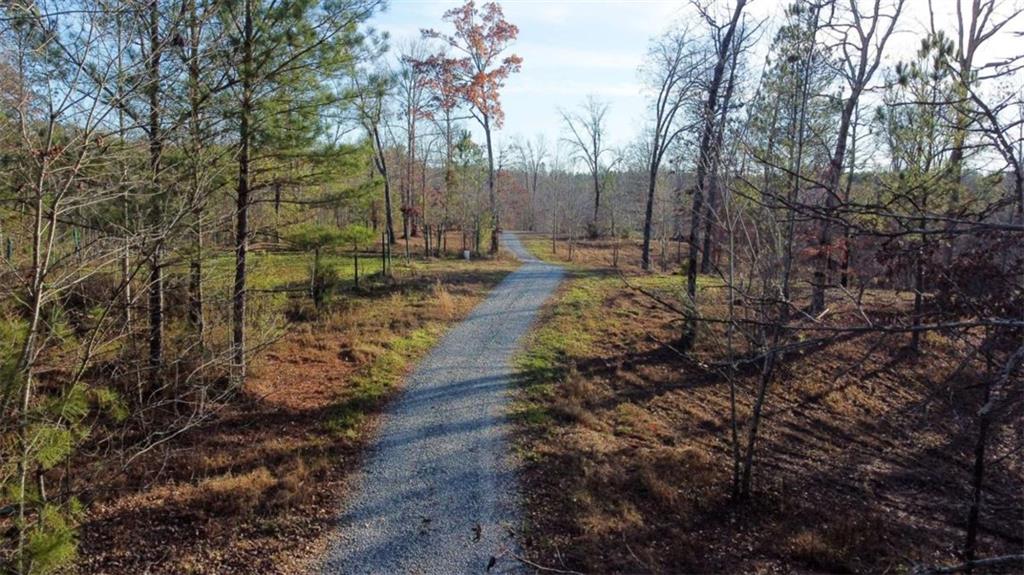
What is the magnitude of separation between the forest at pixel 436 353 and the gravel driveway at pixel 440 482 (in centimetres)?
4

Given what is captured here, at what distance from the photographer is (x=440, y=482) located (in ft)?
23.0

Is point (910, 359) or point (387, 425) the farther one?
point (910, 359)

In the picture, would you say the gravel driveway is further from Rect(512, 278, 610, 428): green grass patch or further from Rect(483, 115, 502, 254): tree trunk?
Rect(483, 115, 502, 254): tree trunk

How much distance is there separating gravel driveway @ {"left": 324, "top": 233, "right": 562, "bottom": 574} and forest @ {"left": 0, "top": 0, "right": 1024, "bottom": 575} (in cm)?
4

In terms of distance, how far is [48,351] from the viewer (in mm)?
3721

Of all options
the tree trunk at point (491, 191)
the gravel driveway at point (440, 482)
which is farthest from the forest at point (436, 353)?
the tree trunk at point (491, 191)

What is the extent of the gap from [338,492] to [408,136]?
27.0 metres

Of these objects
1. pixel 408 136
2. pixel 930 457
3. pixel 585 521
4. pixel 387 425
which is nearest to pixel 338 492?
pixel 387 425

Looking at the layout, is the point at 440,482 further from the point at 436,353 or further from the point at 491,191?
the point at 491,191

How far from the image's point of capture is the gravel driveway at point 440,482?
568cm

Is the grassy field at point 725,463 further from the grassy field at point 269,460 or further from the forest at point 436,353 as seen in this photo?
the grassy field at point 269,460

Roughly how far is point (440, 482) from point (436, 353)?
4.86 meters

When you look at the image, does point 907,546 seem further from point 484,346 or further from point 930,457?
point 484,346

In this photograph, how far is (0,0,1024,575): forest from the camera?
3.22m
